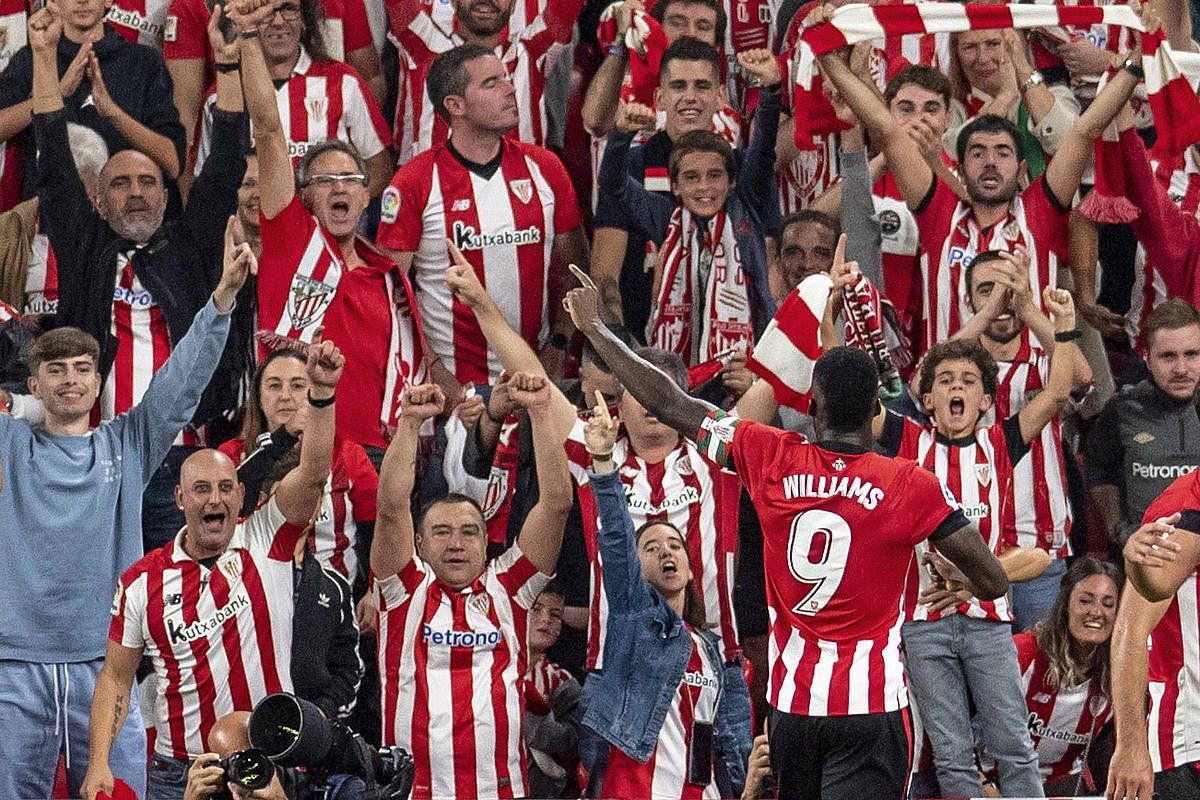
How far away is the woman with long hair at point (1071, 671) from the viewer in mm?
8109

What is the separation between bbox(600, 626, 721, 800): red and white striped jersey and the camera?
7.76m

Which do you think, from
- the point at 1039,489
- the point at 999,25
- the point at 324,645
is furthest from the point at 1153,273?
the point at 324,645

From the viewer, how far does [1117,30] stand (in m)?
10.5

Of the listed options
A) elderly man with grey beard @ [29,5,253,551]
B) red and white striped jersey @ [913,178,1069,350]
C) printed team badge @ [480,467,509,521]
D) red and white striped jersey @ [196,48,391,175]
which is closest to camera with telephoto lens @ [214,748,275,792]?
printed team badge @ [480,467,509,521]

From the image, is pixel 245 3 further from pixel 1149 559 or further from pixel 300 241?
pixel 1149 559

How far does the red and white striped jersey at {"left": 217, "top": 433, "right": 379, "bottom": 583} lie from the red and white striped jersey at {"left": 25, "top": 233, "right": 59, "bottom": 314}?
161 cm

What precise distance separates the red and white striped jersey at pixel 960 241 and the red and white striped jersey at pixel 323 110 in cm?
254

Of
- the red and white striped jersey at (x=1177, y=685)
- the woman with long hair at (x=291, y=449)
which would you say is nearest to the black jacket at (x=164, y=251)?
the woman with long hair at (x=291, y=449)

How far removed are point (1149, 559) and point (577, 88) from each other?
497 cm

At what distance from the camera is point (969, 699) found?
7883 mm

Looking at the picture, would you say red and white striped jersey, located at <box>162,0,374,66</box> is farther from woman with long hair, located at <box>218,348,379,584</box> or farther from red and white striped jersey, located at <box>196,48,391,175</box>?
woman with long hair, located at <box>218,348,379,584</box>

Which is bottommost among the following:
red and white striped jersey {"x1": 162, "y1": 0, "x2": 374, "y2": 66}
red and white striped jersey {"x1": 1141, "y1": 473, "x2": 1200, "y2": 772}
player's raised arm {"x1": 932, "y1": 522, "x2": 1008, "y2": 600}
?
red and white striped jersey {"x1": 1141, "y1": 473, "x2": 1200, "y2": 772}

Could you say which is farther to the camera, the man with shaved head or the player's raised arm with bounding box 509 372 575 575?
the player's raised arm with bounding box 509 372 575 575

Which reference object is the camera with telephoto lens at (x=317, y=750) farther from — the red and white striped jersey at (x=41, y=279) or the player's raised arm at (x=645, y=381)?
the red and white striped jersey at (x=41, y=279)
